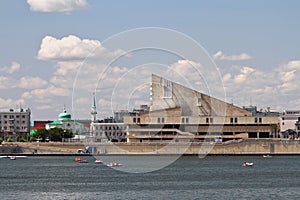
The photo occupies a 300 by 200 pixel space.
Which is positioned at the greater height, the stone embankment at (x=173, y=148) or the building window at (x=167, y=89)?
the building window at (x=167, y=89)

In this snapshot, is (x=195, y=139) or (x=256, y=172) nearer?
(x=256, y=172)

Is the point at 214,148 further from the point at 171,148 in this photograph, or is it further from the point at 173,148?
the point at 171,148

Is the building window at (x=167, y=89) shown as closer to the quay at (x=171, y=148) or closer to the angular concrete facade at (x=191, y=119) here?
the angular concrete facade at (x=191, y=119)

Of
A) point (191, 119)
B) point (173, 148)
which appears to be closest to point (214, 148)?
point (173, 148)

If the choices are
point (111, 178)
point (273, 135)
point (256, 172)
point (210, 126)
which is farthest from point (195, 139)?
point (111, 178)

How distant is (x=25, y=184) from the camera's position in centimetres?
9225

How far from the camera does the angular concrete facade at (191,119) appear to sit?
193 metres

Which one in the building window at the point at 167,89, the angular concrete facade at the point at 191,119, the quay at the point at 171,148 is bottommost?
the quay at the point at 171,148

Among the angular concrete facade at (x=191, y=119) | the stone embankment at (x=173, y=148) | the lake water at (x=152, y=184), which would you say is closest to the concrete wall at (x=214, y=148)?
the stone embankment at (x=173, y=148)

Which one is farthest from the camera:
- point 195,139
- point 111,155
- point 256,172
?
point 195,139

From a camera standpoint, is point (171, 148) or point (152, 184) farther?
point (171, 148)

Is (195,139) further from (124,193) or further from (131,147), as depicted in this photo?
(124,193)

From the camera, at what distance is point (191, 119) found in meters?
194

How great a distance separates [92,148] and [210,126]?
28.3 m
